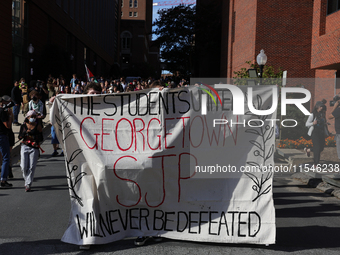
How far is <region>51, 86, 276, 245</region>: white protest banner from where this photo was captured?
199 inches

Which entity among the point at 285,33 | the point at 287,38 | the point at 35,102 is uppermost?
the point at 285,33

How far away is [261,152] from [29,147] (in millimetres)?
5252

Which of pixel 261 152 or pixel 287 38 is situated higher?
pixel 287 38

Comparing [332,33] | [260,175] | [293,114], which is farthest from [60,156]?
[332,33]

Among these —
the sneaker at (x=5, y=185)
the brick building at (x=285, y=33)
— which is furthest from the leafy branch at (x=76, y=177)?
the brick building at (x=285, y=33)

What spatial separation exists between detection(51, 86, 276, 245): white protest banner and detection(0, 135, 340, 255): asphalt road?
16 centimetres

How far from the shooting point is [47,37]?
1404 inches

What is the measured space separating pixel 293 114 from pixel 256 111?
14970mm

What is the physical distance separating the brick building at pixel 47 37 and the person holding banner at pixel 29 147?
1865 centimetres

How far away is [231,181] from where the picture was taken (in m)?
5.16

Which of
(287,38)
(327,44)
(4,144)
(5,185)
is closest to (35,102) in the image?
(4,144)

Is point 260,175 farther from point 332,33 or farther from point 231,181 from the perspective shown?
point 332,33

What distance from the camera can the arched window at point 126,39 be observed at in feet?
367

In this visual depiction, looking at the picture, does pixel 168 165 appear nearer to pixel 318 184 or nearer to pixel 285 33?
pixel 318 184
